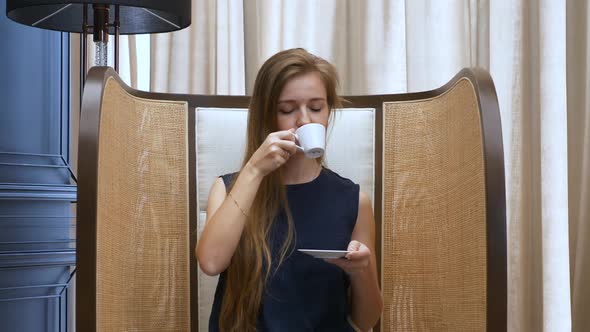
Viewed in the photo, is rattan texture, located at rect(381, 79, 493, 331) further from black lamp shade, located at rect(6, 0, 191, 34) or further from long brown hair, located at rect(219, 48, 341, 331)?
black lamp shade, located at rect(6, 0, 191, 34)

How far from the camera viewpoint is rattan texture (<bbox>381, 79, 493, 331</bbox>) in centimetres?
129

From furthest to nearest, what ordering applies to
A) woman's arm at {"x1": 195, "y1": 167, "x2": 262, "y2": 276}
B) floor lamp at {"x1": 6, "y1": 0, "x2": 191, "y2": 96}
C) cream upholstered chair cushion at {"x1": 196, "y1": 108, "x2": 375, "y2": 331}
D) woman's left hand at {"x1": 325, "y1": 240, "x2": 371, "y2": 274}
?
floor lamp at {"x1": 6, "y1": 0, "x2": 191, "y2": 96}
cream upholstered chair cushion at {"x1": 196, "y1": 108, "x2": 375, "y2": 331}
woman's arm at {"x1": 195, "y1": 167, "x2": 262, "y2": 276}
woman's left hand at {"x1": 325, "y1": 240, "x2": 371, "y2": 274}

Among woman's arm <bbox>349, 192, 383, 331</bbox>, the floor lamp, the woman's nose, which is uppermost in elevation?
the floor lamp

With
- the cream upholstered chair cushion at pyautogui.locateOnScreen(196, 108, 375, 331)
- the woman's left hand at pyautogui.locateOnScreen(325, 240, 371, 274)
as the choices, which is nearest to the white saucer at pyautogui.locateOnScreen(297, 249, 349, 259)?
the woman's left hand at pyautogui.locateOnScreen(325, 240, 371, 274)

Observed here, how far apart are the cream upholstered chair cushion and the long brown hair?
15cm

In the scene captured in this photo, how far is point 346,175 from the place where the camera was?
1.63 meters

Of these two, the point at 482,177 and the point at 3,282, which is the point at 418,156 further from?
the point at 3,282

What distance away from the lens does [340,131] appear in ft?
5.38

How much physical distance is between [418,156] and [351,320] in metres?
0.34

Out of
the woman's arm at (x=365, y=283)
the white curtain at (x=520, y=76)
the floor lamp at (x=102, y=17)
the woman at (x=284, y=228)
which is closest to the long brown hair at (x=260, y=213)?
the woman at (x=284, y=228)

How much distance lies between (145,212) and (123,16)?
637mm

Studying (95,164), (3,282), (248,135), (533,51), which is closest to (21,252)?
(3,282)

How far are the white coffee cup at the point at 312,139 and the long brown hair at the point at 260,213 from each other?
135mm

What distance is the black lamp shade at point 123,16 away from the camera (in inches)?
69.5
